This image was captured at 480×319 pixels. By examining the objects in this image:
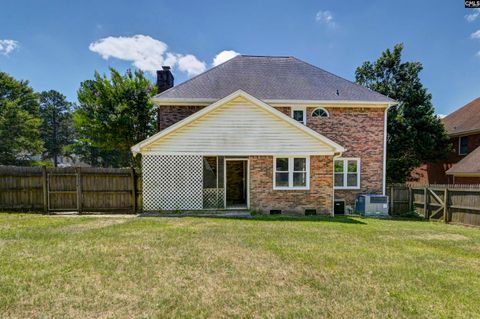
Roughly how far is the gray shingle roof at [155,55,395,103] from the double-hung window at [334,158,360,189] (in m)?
3.59

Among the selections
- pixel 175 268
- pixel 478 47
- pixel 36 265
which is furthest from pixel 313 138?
pixel 478 47

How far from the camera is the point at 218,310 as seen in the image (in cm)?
361

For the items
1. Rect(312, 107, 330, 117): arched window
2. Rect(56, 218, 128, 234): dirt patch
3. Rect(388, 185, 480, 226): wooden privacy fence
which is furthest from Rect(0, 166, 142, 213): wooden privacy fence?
Rect(388, 185, 480, 226): wooden privacy fence

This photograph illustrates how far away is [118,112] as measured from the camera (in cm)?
2003

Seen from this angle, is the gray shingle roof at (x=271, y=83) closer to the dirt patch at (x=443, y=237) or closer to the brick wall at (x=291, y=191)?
the brick wall at (x=291, y=191)

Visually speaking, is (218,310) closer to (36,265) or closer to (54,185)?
(36,265)

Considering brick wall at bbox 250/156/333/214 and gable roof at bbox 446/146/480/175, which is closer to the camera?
brick wall at bbox 250/156/333/214

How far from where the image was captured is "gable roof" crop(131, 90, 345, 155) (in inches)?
451

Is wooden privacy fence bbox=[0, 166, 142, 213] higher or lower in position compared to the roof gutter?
lower

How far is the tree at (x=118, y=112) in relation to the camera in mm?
20391

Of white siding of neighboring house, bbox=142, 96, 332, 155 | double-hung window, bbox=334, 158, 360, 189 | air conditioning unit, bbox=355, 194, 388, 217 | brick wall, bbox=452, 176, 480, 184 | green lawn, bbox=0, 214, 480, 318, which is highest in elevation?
white siding of neighboring house, bbox=142, 96, 332, 155

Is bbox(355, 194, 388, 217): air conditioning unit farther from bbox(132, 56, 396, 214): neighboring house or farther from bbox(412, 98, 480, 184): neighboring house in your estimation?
bbox(412, 98, 480, 184): neighboring house

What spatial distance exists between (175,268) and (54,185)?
9.38m

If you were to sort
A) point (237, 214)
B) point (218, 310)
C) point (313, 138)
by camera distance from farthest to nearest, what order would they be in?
point (313, 138) < point (237, 214) < point (218, 310)
